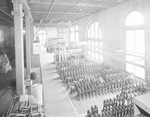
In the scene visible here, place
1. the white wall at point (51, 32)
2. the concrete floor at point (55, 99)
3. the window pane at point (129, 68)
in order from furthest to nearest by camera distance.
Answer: the white wall at point (51, 32)
the window pane at point (129, 68)
the concrete floor at point (55, 99)

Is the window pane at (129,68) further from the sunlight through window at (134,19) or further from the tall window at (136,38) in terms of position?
the sunlight through window at (134,19)

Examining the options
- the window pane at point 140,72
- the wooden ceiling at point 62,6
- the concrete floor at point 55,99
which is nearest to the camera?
the concrete floor at point 55,99

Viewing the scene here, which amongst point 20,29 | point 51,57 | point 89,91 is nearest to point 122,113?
point 89,91

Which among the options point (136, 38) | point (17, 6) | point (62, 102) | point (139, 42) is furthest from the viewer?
point (136, 38)

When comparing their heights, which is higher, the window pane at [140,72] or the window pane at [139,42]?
the window pane at [139,42]

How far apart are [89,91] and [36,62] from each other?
821 cm

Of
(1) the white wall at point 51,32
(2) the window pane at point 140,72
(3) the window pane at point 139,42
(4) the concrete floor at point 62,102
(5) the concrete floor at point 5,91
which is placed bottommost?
(5) the concrete floor at point 5,91

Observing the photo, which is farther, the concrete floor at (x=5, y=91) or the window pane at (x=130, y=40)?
the window pane at (x=130, y=40)

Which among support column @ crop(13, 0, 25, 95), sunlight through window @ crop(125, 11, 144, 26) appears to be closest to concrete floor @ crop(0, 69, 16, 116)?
support column @ crop(13, 0, 25, 95)

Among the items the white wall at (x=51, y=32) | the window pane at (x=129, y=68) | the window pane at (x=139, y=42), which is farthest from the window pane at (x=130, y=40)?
the white wall at (x=51, y=32)

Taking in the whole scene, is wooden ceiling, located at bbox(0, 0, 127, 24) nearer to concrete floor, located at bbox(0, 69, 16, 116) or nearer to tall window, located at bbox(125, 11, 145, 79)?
tall window, located at bbox(125, 11, 145, 79)

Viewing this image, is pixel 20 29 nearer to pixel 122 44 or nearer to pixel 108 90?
pixel 108 90

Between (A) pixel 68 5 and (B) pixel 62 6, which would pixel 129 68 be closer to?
(A) pixel 68 5

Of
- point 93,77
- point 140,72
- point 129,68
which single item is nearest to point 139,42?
point 140,72
